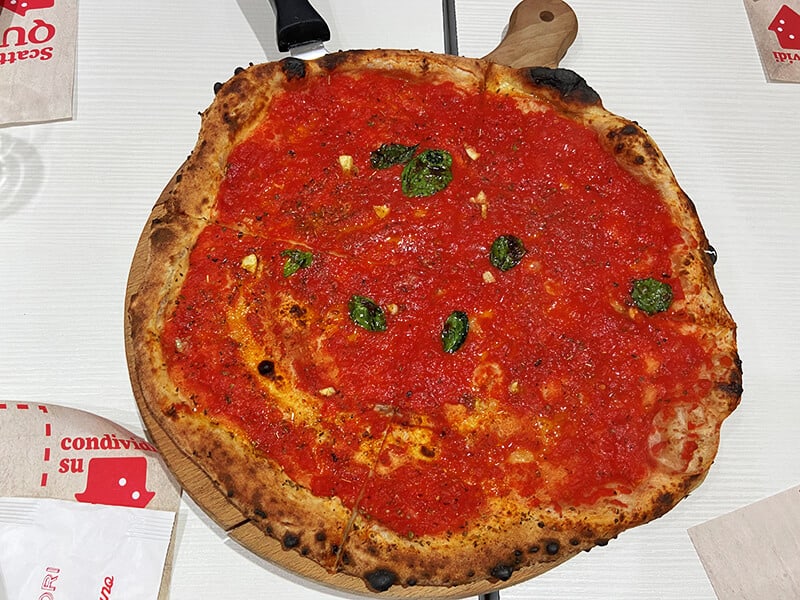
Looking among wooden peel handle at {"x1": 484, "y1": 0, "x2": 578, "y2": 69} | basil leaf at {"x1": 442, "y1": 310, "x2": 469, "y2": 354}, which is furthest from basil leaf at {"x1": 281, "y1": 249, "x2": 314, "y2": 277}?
wooden peel handle at {"x1": 484, "y1": 0, "x2": 578, "y2": 69}

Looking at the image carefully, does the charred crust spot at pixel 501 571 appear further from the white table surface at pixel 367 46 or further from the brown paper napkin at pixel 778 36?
the brown paper napkin at pixel 778 36

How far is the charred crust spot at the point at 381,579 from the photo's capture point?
157 cm

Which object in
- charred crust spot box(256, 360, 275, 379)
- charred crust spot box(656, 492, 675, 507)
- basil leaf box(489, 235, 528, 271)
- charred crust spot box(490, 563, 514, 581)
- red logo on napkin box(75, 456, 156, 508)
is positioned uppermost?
basil leaf box(489, 235, 528, 271)

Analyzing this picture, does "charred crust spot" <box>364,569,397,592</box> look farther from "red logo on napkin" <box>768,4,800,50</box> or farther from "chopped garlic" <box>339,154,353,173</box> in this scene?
"red logo on napkin" <box>768,4,800,50</box>

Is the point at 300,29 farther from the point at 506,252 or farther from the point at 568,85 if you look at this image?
the point at 506,252

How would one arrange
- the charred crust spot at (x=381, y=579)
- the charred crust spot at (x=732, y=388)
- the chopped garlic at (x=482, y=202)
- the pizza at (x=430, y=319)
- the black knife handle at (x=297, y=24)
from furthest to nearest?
A: the black knife handle at (x=297, y=24) < the chopped garlic at (x=482, y=202) < the charred crust spot at (x=732, y=388) < the pizza at (x=430, y=319) < the charred crust spot at (x=381, y=579)

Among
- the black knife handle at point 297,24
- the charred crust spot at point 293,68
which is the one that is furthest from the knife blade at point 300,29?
the charred crust spot at point 293,68

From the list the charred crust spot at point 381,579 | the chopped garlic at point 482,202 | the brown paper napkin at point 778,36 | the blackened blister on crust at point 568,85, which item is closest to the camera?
the charred crust spot at point 381,579

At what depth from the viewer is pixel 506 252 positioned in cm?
189

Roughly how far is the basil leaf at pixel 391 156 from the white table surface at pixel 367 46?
846 mm

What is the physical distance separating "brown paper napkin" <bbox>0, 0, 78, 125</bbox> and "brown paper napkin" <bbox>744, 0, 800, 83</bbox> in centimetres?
282

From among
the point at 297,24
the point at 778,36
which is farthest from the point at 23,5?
the point at 778,36

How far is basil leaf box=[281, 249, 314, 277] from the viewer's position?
185 centimetres

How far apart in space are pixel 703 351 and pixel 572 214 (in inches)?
21.5
